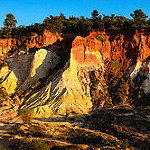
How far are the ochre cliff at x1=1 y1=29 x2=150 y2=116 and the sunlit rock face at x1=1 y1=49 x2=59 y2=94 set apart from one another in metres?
0.85

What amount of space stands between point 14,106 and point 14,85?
7.21 m

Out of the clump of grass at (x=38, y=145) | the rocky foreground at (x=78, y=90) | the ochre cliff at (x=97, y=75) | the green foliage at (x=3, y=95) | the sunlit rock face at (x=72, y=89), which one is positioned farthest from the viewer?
the green foliage at (x=3, y=95)

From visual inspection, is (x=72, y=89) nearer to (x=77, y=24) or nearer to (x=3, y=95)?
(x=3, y=95)

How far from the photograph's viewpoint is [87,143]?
17.1 m

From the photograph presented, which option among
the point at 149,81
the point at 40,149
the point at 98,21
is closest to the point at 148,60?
the point at 149,81

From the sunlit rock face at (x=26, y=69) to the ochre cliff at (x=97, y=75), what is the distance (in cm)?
85

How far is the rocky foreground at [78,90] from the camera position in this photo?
61.4 feet

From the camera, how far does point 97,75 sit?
3522 cm

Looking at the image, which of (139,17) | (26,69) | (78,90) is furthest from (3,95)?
(139,17)

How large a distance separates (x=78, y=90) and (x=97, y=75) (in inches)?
204

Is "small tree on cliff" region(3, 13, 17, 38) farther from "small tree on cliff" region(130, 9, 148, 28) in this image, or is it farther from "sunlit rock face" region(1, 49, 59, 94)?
"small tree on cliff" region(130, 9, 148, 28)

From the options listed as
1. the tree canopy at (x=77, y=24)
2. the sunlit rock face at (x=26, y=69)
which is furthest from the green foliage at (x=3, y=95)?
the tree canopy at (x=77, y=24)

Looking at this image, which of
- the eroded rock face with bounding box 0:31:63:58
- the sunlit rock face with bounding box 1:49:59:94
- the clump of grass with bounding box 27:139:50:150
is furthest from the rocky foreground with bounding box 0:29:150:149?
the eroded rock face with bounding box 0:31:63:58

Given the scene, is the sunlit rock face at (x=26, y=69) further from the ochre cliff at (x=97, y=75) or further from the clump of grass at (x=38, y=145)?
the clump of grass at (x=38, y=145)
